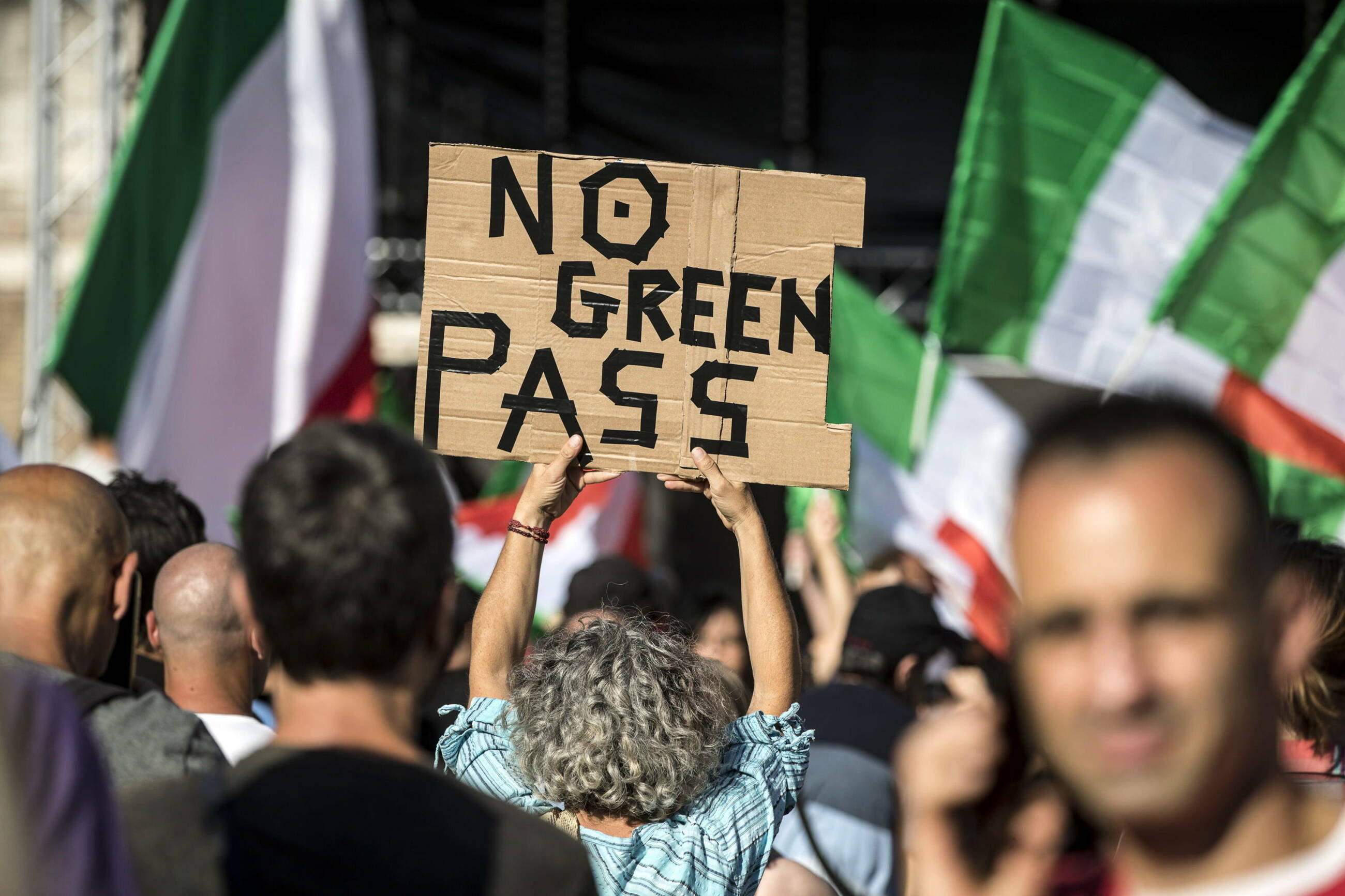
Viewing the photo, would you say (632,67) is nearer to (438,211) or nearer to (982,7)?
(982,7)

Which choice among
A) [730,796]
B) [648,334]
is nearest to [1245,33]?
[648,334]

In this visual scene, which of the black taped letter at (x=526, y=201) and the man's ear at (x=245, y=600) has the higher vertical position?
the black taped letter at (x=526, y=201)

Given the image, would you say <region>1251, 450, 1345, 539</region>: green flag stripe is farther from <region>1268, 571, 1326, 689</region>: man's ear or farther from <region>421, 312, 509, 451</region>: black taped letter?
<region>1268, 571, 1326, 689</region>: man's ear

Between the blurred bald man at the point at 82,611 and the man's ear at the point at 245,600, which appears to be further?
the blurred bald man at the point at 82,611

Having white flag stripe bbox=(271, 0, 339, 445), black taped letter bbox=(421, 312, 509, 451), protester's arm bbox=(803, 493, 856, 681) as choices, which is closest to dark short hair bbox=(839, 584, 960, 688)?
protester's arm bbox=(803, 493, 856, 681)

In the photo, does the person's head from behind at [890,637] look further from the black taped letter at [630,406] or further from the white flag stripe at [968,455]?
the white flag stripe at [968,455]

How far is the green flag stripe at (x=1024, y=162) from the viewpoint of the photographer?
233 inches

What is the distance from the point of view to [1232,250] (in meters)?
5.24

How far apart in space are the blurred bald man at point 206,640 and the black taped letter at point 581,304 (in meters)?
0.73

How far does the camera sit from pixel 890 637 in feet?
12.8

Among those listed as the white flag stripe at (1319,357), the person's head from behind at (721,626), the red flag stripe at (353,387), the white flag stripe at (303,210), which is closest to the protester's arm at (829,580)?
the person's head from behind at (721,626)

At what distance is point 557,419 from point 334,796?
146 cm

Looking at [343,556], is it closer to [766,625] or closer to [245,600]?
[245,600]

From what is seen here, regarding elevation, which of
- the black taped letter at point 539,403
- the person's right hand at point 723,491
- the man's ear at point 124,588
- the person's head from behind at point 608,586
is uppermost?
the black taped letter at point 539,403
